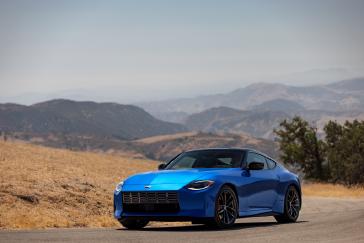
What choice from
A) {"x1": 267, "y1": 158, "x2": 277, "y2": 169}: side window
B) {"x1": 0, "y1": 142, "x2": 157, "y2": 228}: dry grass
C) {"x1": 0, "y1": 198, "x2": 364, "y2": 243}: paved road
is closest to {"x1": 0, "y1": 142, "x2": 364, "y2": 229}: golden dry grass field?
{"x1": 0, "y1": 142, "x2": 157, "y2": 228}: dry grass

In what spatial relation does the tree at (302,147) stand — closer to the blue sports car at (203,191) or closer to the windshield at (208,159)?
the blue sports car at (203,191)

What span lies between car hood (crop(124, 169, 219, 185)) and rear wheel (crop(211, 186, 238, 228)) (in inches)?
19.3

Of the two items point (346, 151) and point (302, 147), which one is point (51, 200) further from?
point (302, 147)

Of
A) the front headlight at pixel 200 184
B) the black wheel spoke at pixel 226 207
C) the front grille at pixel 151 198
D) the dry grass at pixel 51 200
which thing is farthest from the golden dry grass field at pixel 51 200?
the front headlight at pixel 200 184

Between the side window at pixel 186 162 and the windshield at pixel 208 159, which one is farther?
the side window at pixel 186 162

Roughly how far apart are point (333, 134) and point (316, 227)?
58758 millimetres

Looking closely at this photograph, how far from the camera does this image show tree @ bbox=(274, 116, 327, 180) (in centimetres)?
6819

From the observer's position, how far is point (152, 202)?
38.7 feet

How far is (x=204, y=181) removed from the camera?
11.8 meters

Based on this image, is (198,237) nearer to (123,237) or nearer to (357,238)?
(123,237)

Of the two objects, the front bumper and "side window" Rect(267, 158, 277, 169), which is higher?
"side window" Rect(267, 158, 277, 169)

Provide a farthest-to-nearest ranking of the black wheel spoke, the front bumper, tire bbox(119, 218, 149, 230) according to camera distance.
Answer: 1. tire bbox(119, 218, 149, 230)
2. the black wheel spoke
3. the front bumper

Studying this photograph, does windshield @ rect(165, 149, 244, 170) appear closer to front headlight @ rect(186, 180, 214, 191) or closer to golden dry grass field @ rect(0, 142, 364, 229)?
front headlight @ rect(186, 180, 214, 191)

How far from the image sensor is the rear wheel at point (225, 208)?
11852 mm
